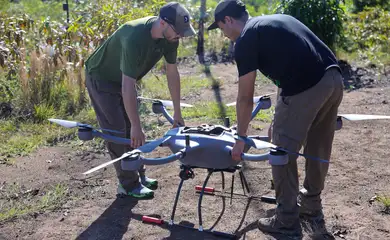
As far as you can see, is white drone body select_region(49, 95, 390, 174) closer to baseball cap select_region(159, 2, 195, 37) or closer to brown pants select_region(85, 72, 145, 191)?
brown pants select_region(85, 72, 145, 191)

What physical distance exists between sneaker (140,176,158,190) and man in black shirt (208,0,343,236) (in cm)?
139

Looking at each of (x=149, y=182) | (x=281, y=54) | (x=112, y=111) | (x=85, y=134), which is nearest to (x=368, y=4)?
(x=149, y=182)

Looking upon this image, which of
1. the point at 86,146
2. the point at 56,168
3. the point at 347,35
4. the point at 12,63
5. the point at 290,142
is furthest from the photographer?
the point at 347,35

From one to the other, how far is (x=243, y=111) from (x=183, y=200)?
139 cm

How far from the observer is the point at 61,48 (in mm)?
8203

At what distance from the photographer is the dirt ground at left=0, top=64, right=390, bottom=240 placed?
4.44 m

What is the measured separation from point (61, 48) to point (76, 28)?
375 millimetres

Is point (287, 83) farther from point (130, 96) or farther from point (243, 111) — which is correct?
point (130, 96)

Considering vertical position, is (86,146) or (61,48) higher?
(61,48)

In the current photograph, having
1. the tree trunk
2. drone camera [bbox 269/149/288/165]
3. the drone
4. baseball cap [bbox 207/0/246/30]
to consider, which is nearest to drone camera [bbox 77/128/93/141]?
the drone

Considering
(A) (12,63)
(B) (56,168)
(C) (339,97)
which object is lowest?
(B) (56,168)

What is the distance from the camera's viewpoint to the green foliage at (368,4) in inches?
511

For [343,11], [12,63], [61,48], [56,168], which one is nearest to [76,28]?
[61,48]

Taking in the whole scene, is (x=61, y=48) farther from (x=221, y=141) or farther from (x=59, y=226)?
(x=221, y=141)
